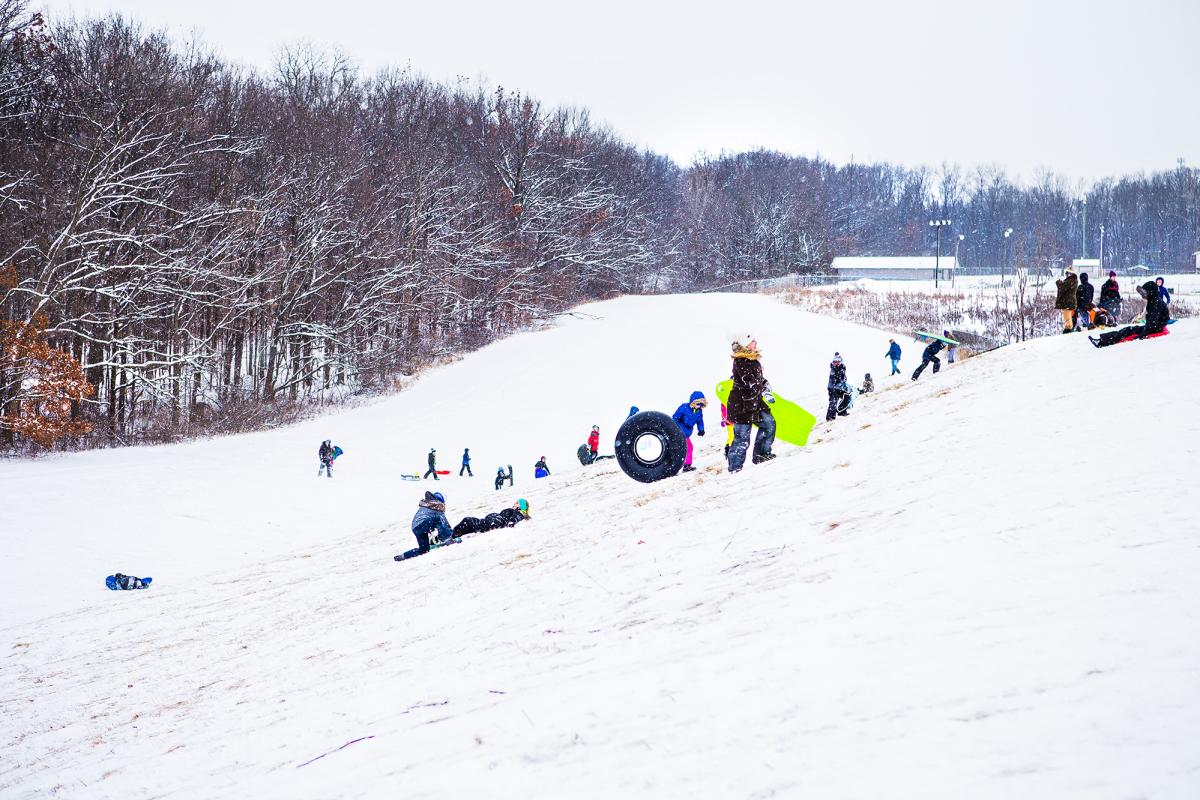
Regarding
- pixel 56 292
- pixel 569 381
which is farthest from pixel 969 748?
pixel 569 381

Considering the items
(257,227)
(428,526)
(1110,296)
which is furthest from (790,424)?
(257,227)

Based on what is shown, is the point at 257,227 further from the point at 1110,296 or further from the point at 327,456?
the point at 1110,296

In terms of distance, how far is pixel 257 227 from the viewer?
37906mm

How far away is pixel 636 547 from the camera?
9039 mm

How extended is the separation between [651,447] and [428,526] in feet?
12.1

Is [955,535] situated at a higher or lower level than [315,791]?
higher

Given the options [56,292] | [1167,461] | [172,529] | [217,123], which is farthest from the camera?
[217,123]

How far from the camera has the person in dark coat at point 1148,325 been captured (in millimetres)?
16219

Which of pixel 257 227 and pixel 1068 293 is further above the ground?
pixel 257 227

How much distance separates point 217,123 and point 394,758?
4032cm

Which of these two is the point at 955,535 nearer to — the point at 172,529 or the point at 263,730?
the point at 263,730

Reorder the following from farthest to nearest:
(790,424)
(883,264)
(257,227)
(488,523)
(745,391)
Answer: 1. (883,264)
2. (257,227)
3. (790,424)
4. (488,523)
5. (745,391)

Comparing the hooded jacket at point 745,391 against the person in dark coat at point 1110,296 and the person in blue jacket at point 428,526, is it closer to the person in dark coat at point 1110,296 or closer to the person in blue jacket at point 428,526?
the person in blue jacket at point 428,526

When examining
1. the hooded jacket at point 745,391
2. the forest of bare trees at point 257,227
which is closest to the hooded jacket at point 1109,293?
the hooded jacket at point 745,391
